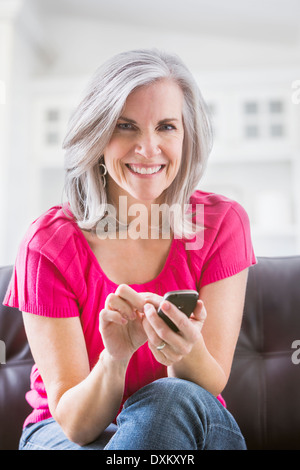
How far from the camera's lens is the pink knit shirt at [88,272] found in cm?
77

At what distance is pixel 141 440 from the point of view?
0.57 meters

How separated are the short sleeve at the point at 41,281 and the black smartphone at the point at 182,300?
244mm

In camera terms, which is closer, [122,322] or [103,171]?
[122,322]

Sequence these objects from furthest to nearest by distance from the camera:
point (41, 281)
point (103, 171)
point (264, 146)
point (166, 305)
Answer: point (264, 146)
point (103, 171)
point (41, 281)
point (166, 305)

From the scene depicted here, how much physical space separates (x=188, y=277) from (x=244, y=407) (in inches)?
11.0

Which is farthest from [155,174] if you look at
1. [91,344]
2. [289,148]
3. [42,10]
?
[42,10]

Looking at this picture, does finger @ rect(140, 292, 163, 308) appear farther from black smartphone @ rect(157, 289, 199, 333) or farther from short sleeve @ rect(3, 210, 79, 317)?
short sleeve @ rect(3, 210, 79, 317)

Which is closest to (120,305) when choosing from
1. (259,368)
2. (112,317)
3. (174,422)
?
(112,317)

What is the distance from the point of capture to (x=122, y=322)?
60cm

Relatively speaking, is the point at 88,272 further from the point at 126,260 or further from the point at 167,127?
the point at 167,127

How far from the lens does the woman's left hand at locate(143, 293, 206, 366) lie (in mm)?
565

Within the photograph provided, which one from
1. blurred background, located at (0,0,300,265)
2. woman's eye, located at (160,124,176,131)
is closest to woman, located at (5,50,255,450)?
woman's eye, located at (160,124,176,131)

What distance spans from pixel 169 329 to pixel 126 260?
28 cm

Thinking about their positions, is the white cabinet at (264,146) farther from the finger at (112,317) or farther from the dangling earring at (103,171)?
the finger at (112,317)
